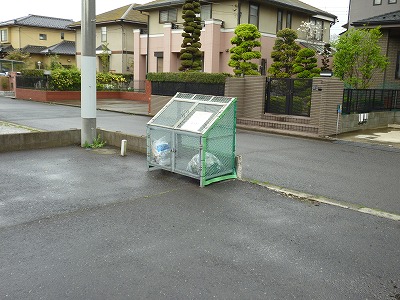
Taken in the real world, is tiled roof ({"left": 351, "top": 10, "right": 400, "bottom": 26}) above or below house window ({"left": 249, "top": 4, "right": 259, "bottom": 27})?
below

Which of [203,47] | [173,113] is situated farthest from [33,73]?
[173,113]

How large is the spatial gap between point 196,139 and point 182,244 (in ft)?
9.41

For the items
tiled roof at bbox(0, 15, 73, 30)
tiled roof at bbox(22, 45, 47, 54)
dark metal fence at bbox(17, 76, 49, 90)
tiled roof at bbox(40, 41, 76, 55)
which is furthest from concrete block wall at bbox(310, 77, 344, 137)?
tiled roof at bbox(0, 15, 73, 30)

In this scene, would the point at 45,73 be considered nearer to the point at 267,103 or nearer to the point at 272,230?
the point at 267,103

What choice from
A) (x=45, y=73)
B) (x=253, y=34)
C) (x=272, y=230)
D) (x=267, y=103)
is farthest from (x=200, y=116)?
(x=45, y=73)

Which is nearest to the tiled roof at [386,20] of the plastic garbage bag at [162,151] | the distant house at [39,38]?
the plastic garbage bag at [162,151]

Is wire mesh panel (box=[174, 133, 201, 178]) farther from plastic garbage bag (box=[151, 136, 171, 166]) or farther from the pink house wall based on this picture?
the pink house wall

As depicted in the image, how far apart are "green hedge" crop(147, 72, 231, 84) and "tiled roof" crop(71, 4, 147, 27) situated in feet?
58.4

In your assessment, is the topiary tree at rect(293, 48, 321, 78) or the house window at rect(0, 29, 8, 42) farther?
the house window at rect(0, 29, 8, 42)

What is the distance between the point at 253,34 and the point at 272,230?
1794 cm

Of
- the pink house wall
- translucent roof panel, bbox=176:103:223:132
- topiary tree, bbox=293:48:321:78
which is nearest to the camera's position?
translucent roof panel, bbox=176:103:223:132

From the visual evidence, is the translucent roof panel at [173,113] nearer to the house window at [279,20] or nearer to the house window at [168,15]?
the house window at [279,20]

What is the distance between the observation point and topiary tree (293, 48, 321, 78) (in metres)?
23.2

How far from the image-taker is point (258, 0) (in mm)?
29047
